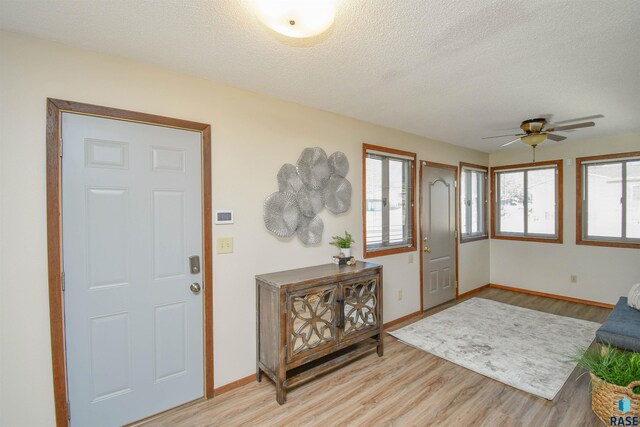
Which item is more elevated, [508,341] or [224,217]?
[224,217]

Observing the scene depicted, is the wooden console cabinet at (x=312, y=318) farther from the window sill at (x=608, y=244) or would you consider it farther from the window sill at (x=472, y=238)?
the window sill at (x=608, y=244)

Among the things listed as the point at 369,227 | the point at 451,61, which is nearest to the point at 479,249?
the point at 369,227

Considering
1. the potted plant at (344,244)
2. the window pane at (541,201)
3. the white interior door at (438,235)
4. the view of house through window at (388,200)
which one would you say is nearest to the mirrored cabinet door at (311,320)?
the potted plant at (344,244)

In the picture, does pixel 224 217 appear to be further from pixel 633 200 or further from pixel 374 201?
pixel 633 200

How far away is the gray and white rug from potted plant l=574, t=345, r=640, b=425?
0.36 meters

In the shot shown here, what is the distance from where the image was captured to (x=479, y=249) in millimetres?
5305

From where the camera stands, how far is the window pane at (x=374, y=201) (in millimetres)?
3572

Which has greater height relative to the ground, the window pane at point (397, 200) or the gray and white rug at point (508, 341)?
the window pane at point (397, 200)

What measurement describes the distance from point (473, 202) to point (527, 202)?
89 cm

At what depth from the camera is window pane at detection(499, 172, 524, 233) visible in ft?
17.2

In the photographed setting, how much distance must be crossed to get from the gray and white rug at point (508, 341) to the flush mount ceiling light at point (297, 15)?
303cm

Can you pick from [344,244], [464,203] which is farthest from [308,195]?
[464,203]

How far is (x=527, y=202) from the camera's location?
5145mm

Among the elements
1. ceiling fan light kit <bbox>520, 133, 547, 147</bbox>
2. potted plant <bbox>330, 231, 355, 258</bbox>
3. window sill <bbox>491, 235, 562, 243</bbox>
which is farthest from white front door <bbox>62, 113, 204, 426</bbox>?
window sill <bbox>491, 235, 562, 243</bbox>
